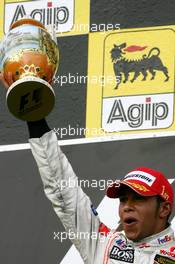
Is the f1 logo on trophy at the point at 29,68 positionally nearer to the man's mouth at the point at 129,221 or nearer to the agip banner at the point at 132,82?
the man's mouth at the point at 129,221

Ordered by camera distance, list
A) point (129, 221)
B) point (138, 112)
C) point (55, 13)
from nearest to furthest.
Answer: point (129, 221), point (138, 112), point (55, 13)

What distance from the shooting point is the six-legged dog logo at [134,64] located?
16.2 ft

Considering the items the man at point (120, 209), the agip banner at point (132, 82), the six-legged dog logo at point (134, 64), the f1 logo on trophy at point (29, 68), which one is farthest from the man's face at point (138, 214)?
the six-legged dog logo at point (134, 64)

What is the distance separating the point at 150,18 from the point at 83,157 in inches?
26.0

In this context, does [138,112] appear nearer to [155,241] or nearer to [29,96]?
[155,241]

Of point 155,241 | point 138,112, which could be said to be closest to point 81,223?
point 155,241

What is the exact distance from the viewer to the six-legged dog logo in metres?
4.93

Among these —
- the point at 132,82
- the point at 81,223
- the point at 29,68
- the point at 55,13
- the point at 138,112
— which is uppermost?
the point at 55,13

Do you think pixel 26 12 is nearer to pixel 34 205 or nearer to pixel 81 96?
pixel 81 96

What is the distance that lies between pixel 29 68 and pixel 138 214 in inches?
22.9

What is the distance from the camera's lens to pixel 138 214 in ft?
12.3

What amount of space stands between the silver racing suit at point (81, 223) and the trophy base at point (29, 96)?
0.36 feet

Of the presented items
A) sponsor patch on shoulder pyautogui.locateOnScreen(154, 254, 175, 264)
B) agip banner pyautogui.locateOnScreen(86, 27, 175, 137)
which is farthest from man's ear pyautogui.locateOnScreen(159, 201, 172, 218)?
agip banner pyautogui.locateOnScreen(86, 27, 175, 137)

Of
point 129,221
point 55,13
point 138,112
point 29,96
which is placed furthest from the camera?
point 55,13
